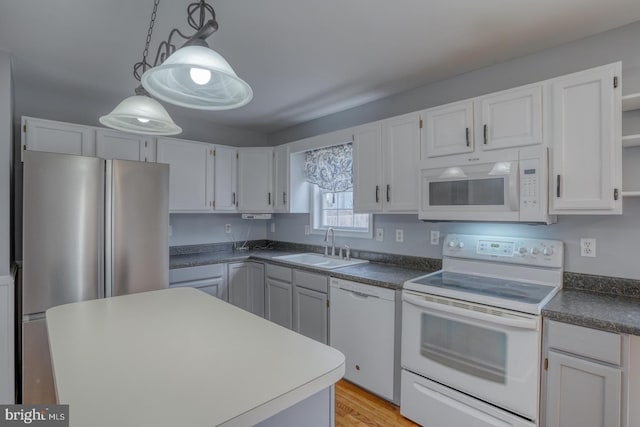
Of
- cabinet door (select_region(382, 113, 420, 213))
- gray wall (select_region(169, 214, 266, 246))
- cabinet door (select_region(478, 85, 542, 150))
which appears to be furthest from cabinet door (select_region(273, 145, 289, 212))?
cabinet door (select_region(478, 85, 542, 150))

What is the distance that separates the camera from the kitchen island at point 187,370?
786mm

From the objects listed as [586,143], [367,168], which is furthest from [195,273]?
[586,143]

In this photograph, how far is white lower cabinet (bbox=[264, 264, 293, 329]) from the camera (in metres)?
3.12

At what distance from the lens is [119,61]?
236cm

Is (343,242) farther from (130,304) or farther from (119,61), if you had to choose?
(119,61)

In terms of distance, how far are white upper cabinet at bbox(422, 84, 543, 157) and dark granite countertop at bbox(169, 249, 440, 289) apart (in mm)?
940

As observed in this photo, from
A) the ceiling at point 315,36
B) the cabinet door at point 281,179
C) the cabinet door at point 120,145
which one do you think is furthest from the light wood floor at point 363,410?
the cabinet door at point 120,145

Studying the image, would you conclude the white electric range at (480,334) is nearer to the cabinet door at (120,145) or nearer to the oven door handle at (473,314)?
the oven door handle at (473,314)

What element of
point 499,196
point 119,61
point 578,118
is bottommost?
point 499,196

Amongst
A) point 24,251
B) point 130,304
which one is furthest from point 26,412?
point 24,251

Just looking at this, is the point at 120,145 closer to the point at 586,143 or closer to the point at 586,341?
the point at 586,143

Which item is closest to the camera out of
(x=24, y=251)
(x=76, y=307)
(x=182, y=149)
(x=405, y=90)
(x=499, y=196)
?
(x=76, y=307)

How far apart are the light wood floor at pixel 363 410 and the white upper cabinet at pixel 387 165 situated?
142 cm

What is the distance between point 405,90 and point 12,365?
11.8ft
